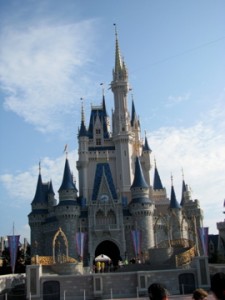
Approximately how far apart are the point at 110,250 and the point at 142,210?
971cm

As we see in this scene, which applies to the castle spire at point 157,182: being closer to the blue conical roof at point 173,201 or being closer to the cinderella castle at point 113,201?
the cinderella castle at point 113,201

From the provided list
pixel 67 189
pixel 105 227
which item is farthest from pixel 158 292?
pixel 67 189

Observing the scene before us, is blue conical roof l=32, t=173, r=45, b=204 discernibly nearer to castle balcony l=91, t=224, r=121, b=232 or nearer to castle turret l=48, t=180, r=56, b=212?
castle turret l=48, t=180, r=56, b=212

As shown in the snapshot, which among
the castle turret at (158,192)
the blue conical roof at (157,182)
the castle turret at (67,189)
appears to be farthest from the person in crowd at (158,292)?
the blue conical roof at (157,182)

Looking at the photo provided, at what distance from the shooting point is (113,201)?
182 ft

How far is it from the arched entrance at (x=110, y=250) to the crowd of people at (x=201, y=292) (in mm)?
51690

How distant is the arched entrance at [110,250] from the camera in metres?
56.8

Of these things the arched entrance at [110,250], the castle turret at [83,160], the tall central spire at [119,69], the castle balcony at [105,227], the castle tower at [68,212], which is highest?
the tall central spire at [119,69]

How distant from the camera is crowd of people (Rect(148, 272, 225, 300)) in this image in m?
4.82

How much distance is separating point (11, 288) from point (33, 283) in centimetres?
602

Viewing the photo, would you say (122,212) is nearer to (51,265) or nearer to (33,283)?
(51,265)

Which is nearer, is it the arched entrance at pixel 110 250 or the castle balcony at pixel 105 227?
the castle balcony at pixel 105 227

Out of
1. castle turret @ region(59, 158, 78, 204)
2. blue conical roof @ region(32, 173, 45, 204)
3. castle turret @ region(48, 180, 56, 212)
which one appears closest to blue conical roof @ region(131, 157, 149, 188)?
castle turret @ region(59, 158, 78, 204)

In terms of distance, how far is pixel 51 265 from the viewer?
32.5 m
